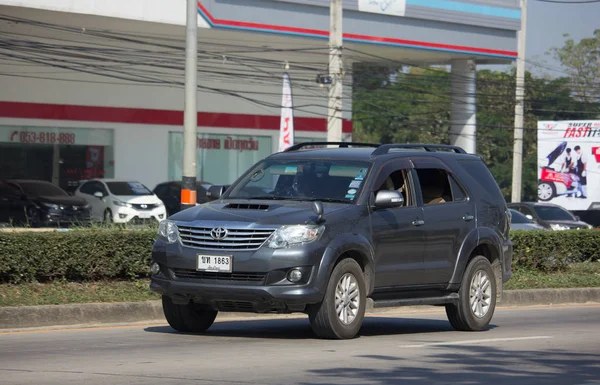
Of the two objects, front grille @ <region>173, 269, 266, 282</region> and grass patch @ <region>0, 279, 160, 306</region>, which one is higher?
front grille @ <region>173, 269, 266, 282</region>

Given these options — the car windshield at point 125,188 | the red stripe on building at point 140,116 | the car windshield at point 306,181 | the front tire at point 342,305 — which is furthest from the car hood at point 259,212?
the red stripe on building at point 140,116

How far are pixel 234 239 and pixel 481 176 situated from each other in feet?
13.1

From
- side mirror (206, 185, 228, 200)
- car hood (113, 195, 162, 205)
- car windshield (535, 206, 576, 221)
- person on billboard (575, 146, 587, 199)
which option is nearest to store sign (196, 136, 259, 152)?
car hood (113, 195, 162, 205)

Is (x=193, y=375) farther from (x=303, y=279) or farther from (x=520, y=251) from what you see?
(x=520, y=251)

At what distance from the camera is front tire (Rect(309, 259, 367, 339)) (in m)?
10.4

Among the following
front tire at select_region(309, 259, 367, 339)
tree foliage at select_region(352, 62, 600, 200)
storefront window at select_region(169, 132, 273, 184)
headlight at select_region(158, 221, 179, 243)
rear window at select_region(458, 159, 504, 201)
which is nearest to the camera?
front tire at select_region(309, 259, 367, 339)

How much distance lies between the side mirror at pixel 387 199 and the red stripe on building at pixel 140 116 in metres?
31.0

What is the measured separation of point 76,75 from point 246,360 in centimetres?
3367

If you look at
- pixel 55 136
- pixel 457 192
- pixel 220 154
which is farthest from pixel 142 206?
pixel 457 192

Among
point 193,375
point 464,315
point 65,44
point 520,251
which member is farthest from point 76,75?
point 193,375

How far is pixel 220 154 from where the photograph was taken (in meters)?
46.3

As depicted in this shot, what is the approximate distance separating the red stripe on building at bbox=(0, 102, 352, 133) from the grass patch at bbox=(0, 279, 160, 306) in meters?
27.3

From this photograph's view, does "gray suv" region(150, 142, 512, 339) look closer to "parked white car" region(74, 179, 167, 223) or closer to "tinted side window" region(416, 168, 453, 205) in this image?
"tinted side window" region(416, 168, 453, 205)

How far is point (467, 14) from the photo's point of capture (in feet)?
143
